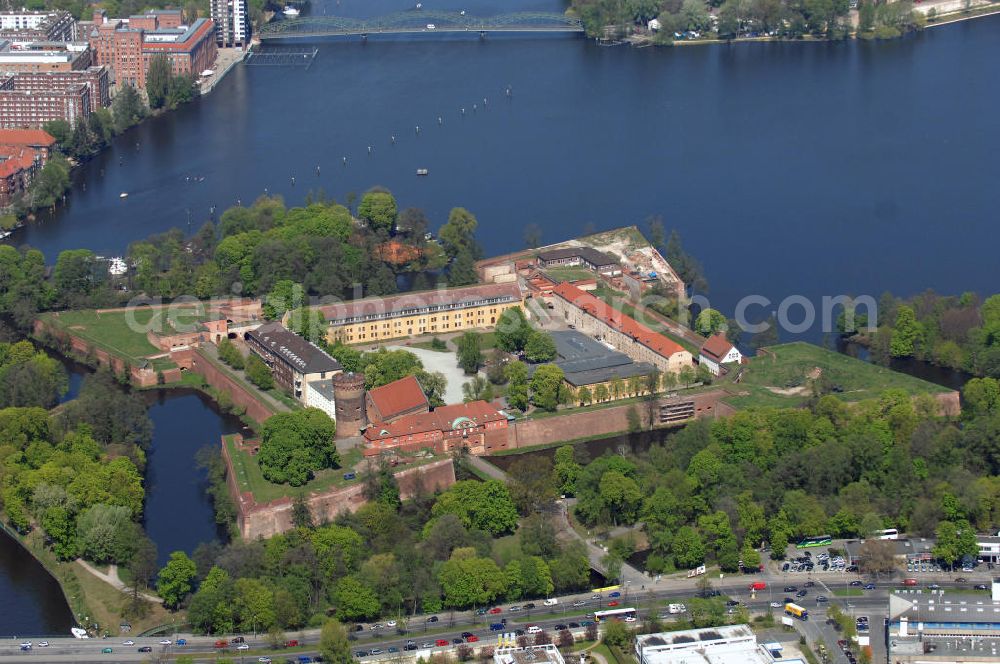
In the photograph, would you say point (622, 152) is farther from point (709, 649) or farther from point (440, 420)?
point (709, 649)

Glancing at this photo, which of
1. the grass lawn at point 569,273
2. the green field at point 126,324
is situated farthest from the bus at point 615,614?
the grass lawn at point 569,273

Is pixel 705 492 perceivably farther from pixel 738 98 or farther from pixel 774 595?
pixel 738 98

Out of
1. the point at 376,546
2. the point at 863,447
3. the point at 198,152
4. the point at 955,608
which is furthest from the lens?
the point at 198,152

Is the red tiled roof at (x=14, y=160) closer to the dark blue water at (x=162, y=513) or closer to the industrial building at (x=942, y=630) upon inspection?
the dark blue water at (x=162, y=513)

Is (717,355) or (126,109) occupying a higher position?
(126,109)

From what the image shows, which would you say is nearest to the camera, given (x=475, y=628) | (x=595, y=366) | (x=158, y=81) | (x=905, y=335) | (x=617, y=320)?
(x=475, y=628)

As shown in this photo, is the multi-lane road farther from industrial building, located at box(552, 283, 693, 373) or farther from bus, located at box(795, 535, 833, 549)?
industrial building, located at box(552, 283, 693, 373)

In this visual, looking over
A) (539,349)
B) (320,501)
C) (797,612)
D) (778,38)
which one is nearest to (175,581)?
(320,501)

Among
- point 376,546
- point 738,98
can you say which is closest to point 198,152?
point 738,98
